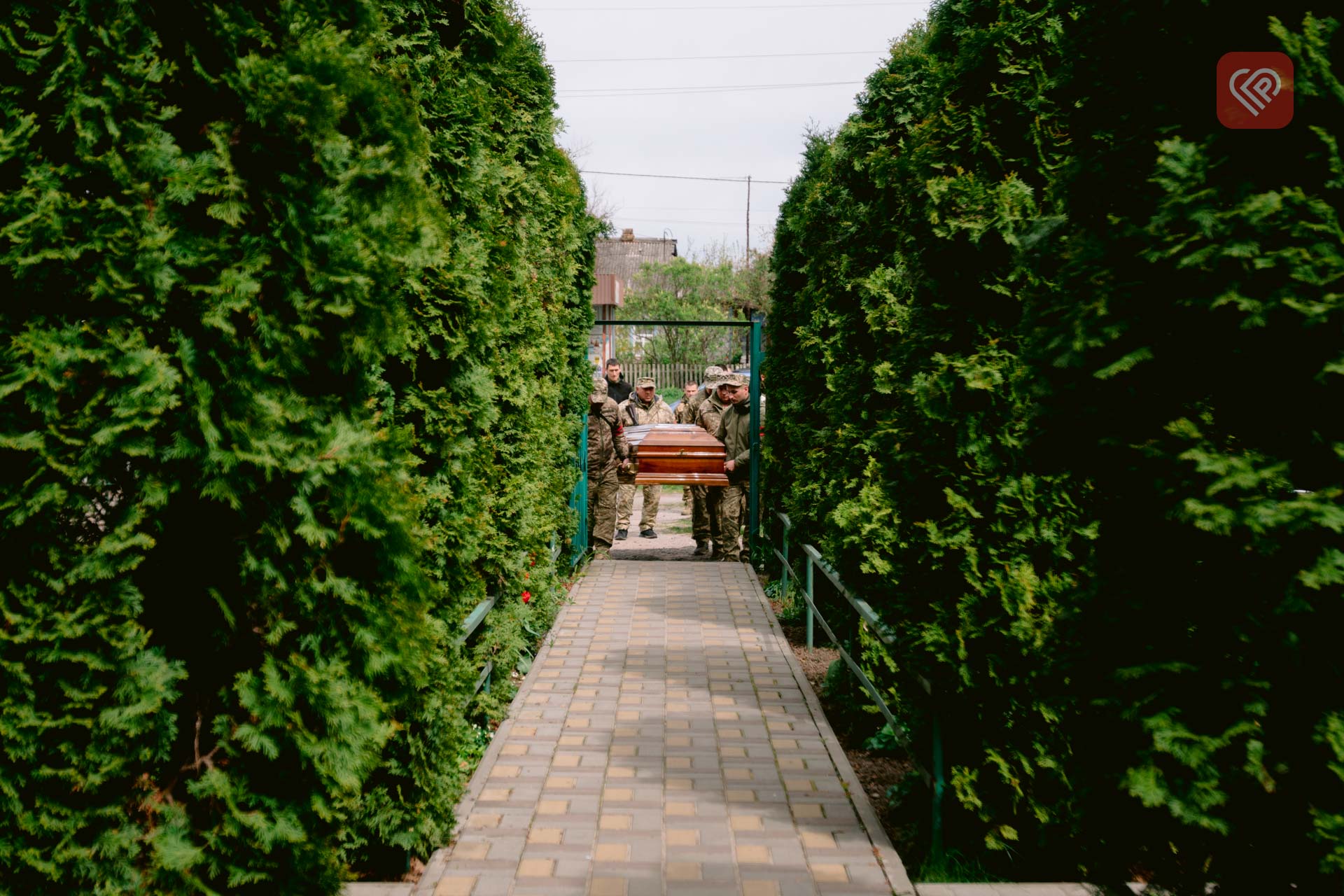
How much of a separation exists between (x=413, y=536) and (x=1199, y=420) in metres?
1.97

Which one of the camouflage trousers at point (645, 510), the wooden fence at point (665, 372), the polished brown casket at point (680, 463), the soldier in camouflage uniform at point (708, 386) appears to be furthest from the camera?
the wooden fence at point (665, 372)

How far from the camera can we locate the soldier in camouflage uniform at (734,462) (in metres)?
11.3

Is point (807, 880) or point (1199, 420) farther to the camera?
point (807, 880)

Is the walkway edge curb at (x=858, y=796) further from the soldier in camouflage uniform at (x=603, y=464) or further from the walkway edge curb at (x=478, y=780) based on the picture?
the soldier in camouflage uniform at (x=603, y=464)

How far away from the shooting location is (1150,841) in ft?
7.18

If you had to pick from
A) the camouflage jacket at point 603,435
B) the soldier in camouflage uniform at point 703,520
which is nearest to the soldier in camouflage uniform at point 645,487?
the camouflage jacket at point 603,435

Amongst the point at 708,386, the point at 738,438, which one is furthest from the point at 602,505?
the point at 708,386

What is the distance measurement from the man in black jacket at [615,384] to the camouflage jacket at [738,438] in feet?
6.33

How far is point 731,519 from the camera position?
A: 11.4 m

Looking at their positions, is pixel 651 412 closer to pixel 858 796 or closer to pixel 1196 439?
pixel 858 796

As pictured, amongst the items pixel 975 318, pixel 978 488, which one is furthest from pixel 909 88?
pixel 978 488

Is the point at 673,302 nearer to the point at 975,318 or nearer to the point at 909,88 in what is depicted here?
the point at 909,88

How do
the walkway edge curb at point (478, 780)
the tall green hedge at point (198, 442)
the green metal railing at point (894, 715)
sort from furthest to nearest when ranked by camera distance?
the green metal railing at point (894, 715)
the walkway edge curb at point (478, 780)
the tall green hedge at point (198, 442)

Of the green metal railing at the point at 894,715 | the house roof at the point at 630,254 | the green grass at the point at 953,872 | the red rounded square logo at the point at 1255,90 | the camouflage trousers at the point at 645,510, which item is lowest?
the camouflage trousers at the point at 645,510
